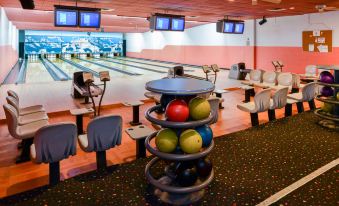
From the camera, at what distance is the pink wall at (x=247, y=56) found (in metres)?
7.59

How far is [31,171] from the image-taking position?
2518 millimetres

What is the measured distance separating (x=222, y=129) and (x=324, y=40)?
5.26 meters

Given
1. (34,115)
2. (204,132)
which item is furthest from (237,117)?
(34,115)

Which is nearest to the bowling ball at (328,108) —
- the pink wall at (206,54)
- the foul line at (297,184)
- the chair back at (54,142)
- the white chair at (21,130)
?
the foul line at (297,184)

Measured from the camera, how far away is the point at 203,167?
1853 millimetres

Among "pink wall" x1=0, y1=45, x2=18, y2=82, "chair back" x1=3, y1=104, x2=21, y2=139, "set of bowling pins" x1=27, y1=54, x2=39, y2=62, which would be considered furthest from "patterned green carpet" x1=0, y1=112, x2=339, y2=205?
"set of bowling pins" x1=27, y1=54, x2=39, y2=62

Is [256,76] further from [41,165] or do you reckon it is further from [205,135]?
[41,165]

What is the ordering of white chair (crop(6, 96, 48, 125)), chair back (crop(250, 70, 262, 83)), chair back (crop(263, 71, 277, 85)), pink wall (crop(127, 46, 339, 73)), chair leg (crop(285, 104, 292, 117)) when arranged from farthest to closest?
pink wall (crop(127, 46, 339, 73)), chair back (crop(250, 70, 262, 83)), chair back (crop(263, 71, 277, 85)), chair leg (crop(285, 104, 292, 117)), white chair (crop(6, 96, 48, 125))

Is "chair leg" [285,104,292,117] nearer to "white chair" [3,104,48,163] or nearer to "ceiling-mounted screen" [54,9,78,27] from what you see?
"white chair" [3,104,48,163]

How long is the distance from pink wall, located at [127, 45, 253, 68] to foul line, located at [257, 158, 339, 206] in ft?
25.3

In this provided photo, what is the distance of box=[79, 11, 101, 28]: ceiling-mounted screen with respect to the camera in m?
4.96

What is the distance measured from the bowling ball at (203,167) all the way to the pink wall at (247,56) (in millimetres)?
6670

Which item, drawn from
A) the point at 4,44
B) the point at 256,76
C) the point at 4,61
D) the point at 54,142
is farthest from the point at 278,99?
the point at 4,61

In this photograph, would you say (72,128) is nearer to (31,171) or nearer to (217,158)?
(31,171)
